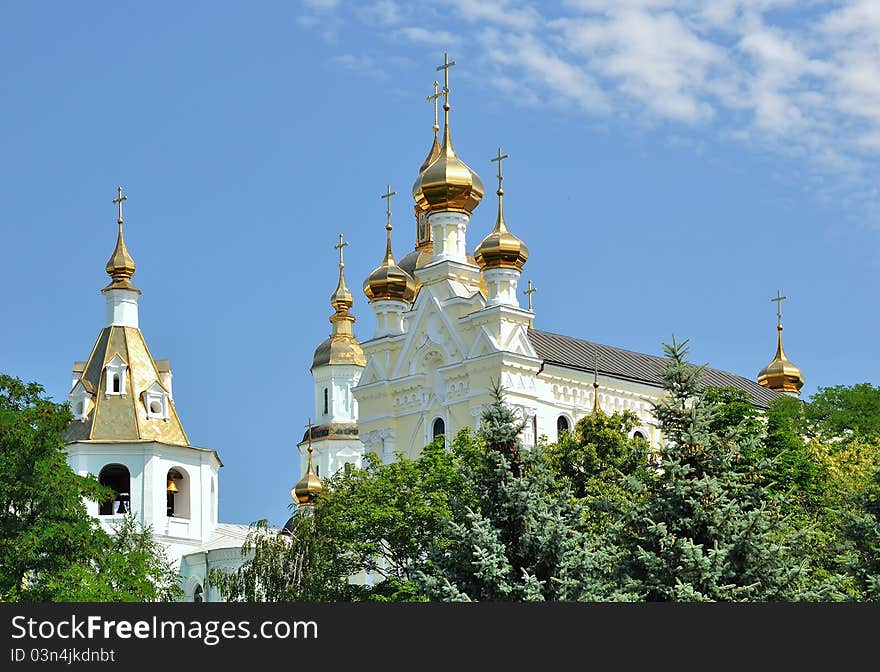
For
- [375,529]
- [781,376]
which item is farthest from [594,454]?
[781,376]

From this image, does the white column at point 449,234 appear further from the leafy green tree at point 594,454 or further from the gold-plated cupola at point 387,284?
the leafy green tree at point 594,454

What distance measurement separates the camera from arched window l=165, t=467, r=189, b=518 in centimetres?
6388

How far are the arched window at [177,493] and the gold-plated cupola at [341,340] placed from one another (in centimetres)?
1767

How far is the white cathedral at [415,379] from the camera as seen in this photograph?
54812 millimetres

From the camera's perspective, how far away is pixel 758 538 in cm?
2622

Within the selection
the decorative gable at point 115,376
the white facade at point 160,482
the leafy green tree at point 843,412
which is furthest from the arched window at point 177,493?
the leafy green tree at point 843,412

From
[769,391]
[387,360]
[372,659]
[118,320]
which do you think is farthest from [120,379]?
[372,659]

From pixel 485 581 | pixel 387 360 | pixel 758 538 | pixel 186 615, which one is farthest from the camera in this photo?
pixel 387 360

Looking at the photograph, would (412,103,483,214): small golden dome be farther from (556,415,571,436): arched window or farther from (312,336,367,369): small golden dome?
(312,336,367,369): small golden dome

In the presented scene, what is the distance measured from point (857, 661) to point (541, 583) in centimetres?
863

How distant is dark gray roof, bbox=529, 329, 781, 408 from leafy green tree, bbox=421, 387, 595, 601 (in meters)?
26.6

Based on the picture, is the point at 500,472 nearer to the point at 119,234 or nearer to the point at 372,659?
the point at 372,659

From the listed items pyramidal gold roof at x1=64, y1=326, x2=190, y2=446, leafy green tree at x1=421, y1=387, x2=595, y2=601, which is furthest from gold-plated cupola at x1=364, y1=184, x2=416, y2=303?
leafy green tree at x1=421, y1=387, x2=595, y2=601

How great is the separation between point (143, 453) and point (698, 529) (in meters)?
38.7
